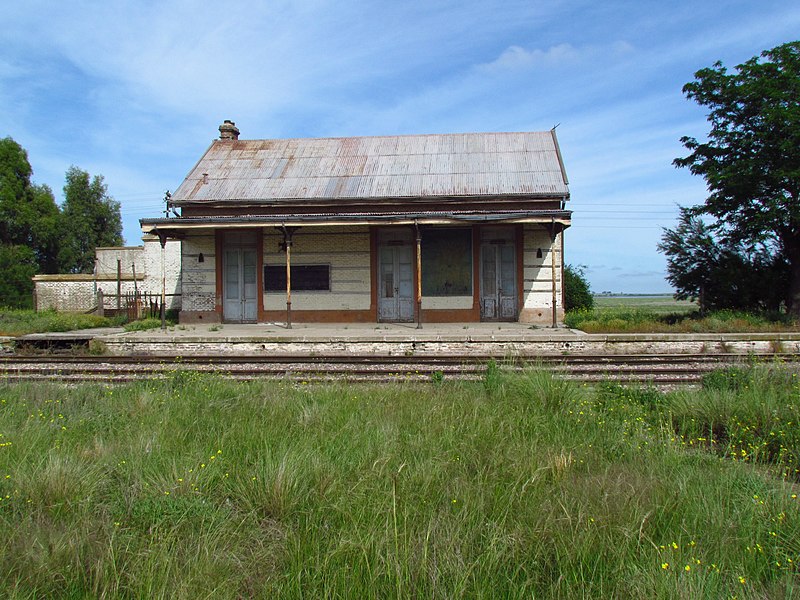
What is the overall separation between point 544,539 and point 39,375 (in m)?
9.73

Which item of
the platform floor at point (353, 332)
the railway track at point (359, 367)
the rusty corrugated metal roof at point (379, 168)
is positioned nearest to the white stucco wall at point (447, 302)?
the platform floor at point (353, 332)

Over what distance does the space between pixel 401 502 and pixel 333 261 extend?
14093 millimetres

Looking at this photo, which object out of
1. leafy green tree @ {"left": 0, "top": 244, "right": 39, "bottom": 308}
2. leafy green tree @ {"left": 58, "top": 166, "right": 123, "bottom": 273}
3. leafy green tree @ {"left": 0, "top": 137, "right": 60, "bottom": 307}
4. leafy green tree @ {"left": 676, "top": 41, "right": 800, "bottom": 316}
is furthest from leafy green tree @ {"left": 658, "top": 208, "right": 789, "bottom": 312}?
leafy green tree @ {"left": 58, "top": 166, "right": 123, "bottom": 273}

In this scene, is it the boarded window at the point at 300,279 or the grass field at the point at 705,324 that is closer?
the grass field at the point at 705,324

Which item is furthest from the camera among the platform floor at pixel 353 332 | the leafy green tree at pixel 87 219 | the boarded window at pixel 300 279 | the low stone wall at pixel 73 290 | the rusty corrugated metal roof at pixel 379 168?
the leafy green tree at pixel 87 219

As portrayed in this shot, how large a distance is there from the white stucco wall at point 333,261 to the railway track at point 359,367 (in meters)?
6.08

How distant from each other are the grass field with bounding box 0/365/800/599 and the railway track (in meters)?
2.99

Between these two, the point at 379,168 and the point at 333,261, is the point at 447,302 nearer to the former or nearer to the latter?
the point at 333,261

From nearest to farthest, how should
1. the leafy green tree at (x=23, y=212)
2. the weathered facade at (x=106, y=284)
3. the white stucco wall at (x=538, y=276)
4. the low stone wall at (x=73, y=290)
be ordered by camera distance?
1. the white stucco wall at (x=538, y=276)
2. the weathered facade at (x=106, y=284)
3. the low stone wall at (x=73, y=290)
4. the leafy green tree at (x=23, y=212)

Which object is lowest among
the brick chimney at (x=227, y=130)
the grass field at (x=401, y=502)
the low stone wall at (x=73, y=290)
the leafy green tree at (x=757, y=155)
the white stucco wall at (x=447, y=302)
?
the grass field at (x=401, y=502)

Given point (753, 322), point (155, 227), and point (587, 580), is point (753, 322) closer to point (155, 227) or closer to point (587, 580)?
point (587, 580)

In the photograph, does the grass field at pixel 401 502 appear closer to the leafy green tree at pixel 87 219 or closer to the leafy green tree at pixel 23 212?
the leafy green tree at pixel 23 212

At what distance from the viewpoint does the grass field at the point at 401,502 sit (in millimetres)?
2477

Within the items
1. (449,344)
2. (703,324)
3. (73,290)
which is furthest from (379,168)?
(73,290)
